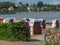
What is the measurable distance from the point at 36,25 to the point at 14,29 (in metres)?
3.46

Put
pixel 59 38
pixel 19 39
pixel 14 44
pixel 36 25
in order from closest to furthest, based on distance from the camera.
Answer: pixel 59 38, pixel 14 44, pixel 19 39, pixel 36 25

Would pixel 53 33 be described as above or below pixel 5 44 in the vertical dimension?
above

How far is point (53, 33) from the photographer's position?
1123 cm

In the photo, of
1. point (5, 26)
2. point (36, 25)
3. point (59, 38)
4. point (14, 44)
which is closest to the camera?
point (59, 38)

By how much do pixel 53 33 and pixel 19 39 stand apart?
423 centimetres

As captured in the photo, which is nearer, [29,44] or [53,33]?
[53,33]

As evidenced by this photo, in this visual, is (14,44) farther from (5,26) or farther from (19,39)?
(5,26)

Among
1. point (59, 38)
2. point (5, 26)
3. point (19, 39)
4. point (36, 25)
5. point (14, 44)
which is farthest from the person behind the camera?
point (36, 25)

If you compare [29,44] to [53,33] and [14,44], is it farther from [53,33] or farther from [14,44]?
[53,33]

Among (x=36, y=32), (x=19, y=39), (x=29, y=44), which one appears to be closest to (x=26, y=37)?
(x=19, y=39)

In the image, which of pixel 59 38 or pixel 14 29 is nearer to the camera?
pixel 59 38

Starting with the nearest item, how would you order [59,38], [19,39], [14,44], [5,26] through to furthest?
[59,38] < [14,44] < [19,39] < [5,26]

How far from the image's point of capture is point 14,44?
13.4 meters

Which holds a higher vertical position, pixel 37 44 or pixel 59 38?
pixel 59 38
